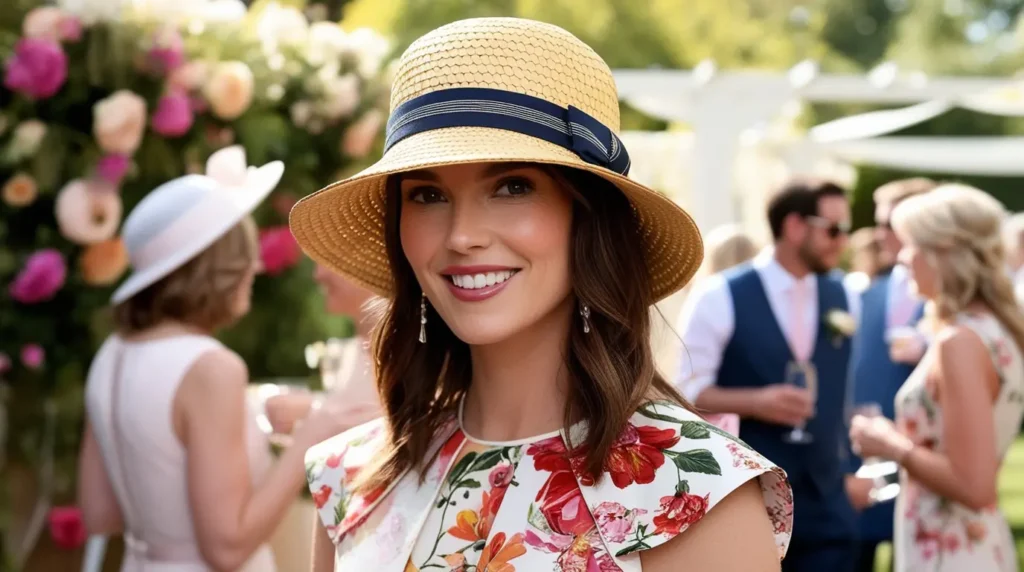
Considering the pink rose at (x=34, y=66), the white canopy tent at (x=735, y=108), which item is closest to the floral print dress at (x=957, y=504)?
the pink rose at (x=34, y=66)

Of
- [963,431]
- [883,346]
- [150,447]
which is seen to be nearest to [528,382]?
[150,447]

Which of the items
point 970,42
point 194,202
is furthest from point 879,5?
point 194,202

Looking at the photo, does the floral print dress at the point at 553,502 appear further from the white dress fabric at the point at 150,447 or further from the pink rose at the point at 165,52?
the pink rose at the point at 165,52

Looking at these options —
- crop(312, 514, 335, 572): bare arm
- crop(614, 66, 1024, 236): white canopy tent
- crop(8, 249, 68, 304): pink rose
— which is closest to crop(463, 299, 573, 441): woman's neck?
crop(312, 514, 335, 572): bare arm

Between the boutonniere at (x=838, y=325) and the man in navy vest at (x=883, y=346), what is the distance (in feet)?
1.01

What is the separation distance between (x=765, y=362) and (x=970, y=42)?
118ft

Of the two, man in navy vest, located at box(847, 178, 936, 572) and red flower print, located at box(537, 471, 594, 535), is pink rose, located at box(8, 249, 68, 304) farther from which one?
red flower print, located at box(537, 471, 594, 535)

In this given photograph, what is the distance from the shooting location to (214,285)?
3305mm

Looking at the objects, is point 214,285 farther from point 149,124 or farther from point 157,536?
point 149,124

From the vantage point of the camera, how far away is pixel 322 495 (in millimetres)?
2125

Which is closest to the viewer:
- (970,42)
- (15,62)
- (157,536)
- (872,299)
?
(157,536)

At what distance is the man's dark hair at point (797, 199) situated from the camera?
5.00 m

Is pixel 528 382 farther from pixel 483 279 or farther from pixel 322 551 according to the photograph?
pixel 322 551

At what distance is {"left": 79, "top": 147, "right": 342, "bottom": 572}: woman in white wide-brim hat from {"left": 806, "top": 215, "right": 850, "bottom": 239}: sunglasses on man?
92.7 inches
